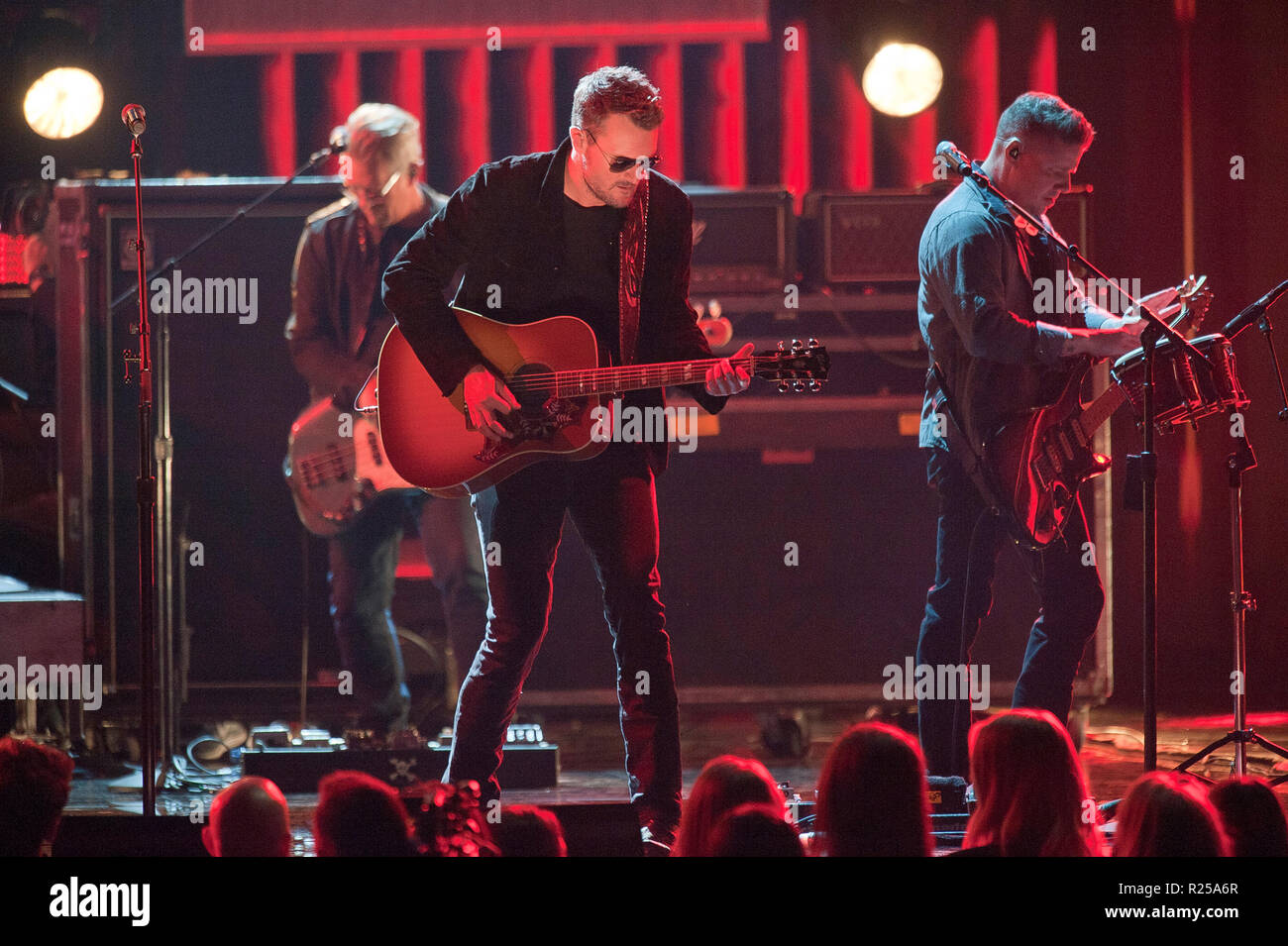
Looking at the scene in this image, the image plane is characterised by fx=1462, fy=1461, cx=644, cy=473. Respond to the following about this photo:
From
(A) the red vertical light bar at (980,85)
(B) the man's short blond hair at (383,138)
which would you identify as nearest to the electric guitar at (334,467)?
(B) the man's short blond hair at (383,138)

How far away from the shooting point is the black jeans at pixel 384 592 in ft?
16.6

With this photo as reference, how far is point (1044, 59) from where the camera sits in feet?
21.1

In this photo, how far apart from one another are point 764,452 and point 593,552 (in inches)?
82.2

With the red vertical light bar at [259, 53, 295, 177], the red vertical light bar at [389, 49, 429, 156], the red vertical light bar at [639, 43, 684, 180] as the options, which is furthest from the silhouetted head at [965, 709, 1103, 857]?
the red vertical light bar at [259, 53, 295, 177]

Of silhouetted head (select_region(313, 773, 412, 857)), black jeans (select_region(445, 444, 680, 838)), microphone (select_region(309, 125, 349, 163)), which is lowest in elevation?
silhouetted head (select_region(313, 773, 412, 857))

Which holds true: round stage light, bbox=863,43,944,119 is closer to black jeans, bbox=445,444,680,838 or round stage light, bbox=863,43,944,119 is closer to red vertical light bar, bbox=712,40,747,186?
red vertical light bar, bbox=712,40,747,186

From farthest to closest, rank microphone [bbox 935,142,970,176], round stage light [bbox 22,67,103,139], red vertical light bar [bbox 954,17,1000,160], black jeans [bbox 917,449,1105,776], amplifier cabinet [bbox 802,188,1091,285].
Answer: red vertical light bar [bbox 954,17,1000,160]
round stage light [bbox 22,67,103,139]
amplifier cabinet [bbox 802,188,1091,285]
black jeans [bbox 917,449,1105,776]
microphone [bbox 935,142,970,176]

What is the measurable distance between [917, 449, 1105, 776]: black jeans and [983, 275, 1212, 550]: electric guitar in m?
0.08

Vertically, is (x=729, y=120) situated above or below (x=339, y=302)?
above

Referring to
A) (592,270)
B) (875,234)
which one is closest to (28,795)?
(592,270)

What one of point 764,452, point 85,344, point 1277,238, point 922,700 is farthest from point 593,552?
point 1277,238

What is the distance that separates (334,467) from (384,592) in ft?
1.57

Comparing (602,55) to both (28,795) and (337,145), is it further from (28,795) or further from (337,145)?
(28,795)

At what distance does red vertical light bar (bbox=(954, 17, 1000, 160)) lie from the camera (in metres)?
6.50
